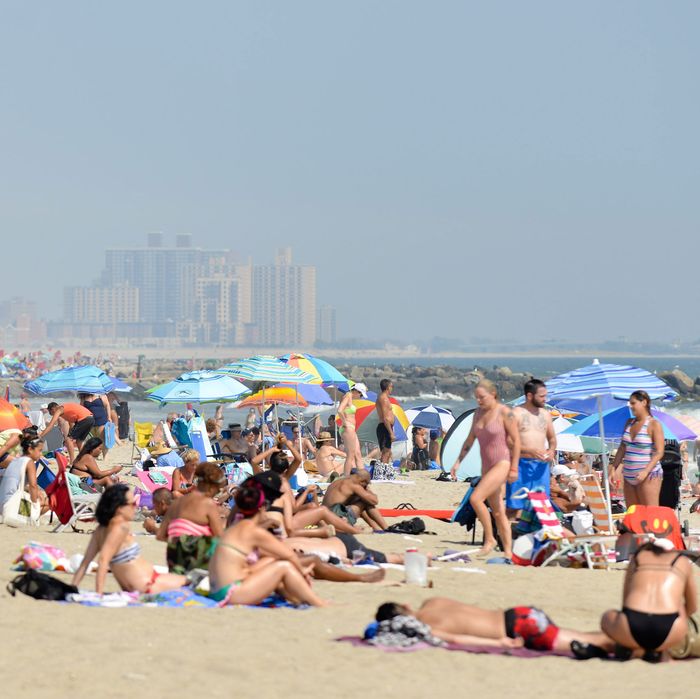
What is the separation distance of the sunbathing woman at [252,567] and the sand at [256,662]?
109mm

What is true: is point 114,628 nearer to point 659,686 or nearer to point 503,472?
point 659,686

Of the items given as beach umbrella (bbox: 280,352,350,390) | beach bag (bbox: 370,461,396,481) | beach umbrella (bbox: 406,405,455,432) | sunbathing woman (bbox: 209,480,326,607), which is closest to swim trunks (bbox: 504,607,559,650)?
sunbathing woman (bbox: 209,480,326,607)

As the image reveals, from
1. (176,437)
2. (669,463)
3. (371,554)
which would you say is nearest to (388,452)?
(176,437)

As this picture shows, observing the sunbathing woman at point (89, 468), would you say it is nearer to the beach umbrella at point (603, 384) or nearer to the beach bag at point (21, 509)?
the beach bag at point (21, 509)

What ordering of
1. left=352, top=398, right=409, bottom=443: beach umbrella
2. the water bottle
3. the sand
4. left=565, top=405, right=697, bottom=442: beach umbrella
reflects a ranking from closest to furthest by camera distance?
1. the sand
2. the water bottle
3. left=565, top=405, right=697, bottom=442: beach umbrella
4. left=352, top=398, right=409, bottom=443: beach umbrella

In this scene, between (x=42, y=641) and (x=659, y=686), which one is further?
(x=42, y=641)

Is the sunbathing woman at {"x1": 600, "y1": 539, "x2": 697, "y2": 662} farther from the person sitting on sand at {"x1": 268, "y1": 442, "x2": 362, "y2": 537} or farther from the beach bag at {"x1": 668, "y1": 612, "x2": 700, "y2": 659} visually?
the person sitting on sand at {"x1": 268, "y1": 442, "x2": 362, "y2": 537}

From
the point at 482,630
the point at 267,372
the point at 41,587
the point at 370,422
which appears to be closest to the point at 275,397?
the point at 370,422

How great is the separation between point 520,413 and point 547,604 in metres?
1.95

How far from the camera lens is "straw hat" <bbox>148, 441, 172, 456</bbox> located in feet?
48.6

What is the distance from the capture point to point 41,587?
257 inches

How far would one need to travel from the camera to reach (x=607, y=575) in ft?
26.3

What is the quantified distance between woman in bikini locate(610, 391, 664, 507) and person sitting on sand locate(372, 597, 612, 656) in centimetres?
315

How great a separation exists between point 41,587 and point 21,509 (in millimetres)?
3211
